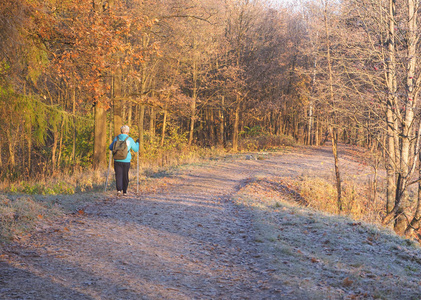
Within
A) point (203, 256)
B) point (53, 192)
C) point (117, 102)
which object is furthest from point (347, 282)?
point (117, 102)

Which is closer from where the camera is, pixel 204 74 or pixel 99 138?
pixel 99 138

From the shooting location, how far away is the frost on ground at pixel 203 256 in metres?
5.05

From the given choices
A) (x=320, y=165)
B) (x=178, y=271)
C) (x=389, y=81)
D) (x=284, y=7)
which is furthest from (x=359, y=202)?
(x=284, y=7)

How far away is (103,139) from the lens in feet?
61.3

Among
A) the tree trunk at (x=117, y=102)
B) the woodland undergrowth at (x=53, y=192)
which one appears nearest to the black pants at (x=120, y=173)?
the woodland undergrowth at (x=53, y=192)

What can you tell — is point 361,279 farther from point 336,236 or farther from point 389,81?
point 389,81

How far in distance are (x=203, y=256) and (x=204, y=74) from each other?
87.4 feet

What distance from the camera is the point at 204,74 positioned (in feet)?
105

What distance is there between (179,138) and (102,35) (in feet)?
60.0

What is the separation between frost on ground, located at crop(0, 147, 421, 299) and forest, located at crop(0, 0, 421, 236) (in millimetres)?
4538

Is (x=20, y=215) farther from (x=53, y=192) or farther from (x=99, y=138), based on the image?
(x=99, y=138)

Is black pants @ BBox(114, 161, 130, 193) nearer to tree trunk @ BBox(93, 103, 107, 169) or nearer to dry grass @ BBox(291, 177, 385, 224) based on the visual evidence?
dry grass @ BBox(291, 177, 385, 224)

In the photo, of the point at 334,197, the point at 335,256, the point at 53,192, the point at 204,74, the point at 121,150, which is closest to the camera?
the point at 335,256

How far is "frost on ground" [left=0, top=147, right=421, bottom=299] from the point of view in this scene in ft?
16.6
